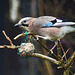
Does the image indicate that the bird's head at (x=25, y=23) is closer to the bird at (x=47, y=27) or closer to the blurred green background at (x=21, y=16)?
the bird at (x=47, y=27)

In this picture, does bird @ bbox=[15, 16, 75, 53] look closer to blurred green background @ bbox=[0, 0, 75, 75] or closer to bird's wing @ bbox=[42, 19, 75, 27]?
bird's wing @ bbox=[42, 19, 75, 27]

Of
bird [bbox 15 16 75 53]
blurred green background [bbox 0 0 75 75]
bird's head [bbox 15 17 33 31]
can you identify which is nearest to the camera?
bird's head [bbox 15 17 33 31]

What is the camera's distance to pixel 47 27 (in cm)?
211

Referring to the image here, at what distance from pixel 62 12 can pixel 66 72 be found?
2.40 m

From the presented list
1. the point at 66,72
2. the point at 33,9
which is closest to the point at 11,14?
the point at 33,9

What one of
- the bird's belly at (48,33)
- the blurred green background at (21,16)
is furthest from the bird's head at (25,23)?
the blurred green background at (21,16)

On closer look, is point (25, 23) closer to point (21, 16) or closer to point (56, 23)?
point (56, 23)

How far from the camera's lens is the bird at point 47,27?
2.03 m

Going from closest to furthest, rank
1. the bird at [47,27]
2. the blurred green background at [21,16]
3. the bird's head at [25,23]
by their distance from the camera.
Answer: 1. the bird's head at [25,23]
2. the bird at [47,27]
3. the blurred green background at [21,16]

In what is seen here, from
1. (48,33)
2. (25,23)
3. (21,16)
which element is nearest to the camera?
(25,23)

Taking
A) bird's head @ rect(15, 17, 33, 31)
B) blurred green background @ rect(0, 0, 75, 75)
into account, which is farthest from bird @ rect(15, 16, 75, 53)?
blurred green background @ rect(0, 0, 75, 75)

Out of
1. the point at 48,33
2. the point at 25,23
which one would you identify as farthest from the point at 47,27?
the point at 25,23

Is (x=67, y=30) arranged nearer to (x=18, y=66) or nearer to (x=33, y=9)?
(x=33, y=9)

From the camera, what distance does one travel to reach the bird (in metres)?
2.03
